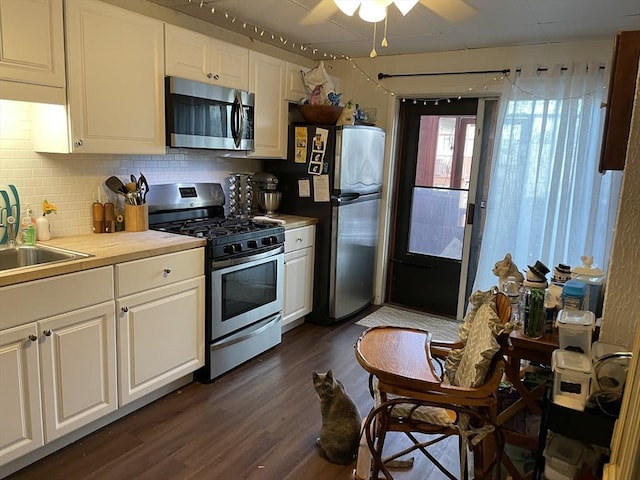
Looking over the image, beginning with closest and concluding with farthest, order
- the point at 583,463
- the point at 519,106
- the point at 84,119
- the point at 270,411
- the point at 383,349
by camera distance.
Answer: the point at 583,463
the point at 383,349
the point at 84,119
the point at 270,411
the point at 519,106

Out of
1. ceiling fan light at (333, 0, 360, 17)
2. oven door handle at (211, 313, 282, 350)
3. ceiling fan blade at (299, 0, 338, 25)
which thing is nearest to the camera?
ceiling fan light at (333, 0, 360, 17)

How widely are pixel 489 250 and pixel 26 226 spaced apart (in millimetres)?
3185

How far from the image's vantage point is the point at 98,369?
229 cm

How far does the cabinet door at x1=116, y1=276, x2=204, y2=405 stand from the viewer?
7.96 ft

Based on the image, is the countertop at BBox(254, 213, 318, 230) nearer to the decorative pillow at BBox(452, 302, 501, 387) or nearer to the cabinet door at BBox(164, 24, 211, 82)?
the cabinet door at BBox(164, 24, 211, 82)

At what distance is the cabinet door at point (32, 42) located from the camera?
204 cm

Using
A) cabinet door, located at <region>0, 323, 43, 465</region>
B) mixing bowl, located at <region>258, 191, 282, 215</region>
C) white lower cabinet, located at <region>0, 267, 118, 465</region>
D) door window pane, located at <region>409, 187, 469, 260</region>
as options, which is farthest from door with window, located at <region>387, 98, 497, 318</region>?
cabinet door, located at <region>0, 323, 43, 465</region>

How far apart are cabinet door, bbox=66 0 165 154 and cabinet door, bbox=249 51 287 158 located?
2.64ft

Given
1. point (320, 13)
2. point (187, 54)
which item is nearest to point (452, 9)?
point (320, 13)

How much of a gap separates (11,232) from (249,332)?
1478mm

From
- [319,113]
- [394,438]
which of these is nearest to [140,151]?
[319,113]

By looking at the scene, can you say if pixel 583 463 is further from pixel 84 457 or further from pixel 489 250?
pixel 489 250

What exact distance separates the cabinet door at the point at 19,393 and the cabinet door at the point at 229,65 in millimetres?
1871

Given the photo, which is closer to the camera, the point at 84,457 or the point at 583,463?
the point at 583,463
